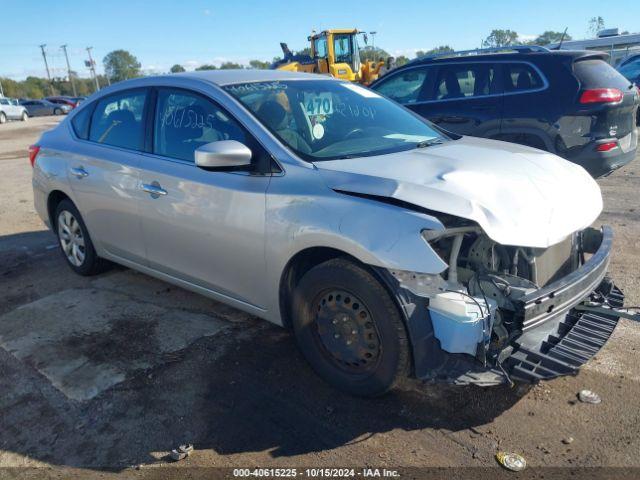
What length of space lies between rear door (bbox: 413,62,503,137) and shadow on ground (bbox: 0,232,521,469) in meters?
4.31

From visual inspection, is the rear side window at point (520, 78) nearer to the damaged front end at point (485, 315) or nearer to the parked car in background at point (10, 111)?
the damaged front end at point (485, 315)

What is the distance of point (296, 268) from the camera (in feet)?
10.6

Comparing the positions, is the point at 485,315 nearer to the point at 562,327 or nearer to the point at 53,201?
the point at 562,327

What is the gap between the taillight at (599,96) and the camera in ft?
19.8

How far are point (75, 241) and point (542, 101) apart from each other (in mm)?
5258

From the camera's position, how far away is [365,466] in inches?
103

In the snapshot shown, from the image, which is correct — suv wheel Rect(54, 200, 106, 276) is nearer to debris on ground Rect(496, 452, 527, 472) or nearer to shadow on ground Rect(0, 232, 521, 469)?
shadow on ground Rect(0, 232, 521, 469)

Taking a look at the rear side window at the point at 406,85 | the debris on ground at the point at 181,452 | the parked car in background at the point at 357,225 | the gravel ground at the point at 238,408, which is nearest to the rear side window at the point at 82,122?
the parked car in background at the point at 357,225

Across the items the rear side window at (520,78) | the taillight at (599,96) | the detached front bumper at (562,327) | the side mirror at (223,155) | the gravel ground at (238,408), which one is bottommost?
the gravel ground at (238,408)

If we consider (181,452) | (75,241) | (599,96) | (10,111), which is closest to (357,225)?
(181,452)

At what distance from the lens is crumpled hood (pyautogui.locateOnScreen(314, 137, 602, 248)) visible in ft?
8.64

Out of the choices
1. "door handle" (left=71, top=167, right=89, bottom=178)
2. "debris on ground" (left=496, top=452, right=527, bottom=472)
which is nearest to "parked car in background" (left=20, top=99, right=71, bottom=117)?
"door handle" (left=71, top=167, right=89, bottom=178)

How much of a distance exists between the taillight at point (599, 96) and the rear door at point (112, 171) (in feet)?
15.4

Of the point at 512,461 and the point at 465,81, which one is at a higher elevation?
the point at 465,81
